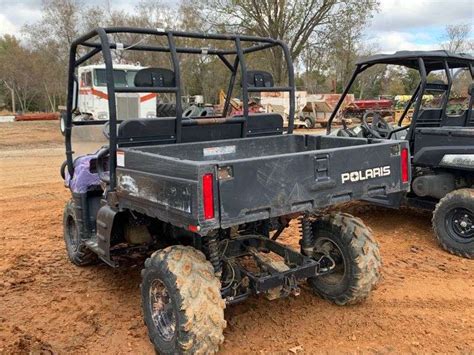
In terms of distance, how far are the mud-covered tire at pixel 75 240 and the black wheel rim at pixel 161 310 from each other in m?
1.40

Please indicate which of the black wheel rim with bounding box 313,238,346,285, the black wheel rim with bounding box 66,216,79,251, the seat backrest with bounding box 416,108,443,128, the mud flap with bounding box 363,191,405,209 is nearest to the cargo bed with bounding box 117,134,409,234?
the black wheel rim with bounding box 313,238,346,285

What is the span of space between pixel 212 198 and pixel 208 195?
0.03 m

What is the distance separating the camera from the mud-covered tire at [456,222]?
17.5ft

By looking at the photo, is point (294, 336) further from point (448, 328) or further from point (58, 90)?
point (58, 90)

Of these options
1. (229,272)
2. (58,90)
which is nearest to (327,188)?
(229,272)

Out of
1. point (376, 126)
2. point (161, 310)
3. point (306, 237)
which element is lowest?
point (161, 310)

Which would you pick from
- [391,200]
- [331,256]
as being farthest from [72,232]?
[391,200]

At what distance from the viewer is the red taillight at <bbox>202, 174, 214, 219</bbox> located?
2840 mm

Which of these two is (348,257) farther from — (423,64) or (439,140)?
(423,64)

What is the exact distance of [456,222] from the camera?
545 centimetres

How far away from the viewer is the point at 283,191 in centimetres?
313

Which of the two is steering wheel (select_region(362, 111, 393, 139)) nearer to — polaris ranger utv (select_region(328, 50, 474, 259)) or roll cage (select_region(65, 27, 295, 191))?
polaris ranger utv (select_region(328, 50, 474, 259))

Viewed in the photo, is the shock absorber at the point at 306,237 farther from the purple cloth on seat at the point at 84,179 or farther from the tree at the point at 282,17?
the tree at the point at 282,17

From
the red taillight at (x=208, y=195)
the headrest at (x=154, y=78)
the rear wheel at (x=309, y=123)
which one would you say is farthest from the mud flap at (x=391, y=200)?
the rear wheel at (x=309, y=123)
